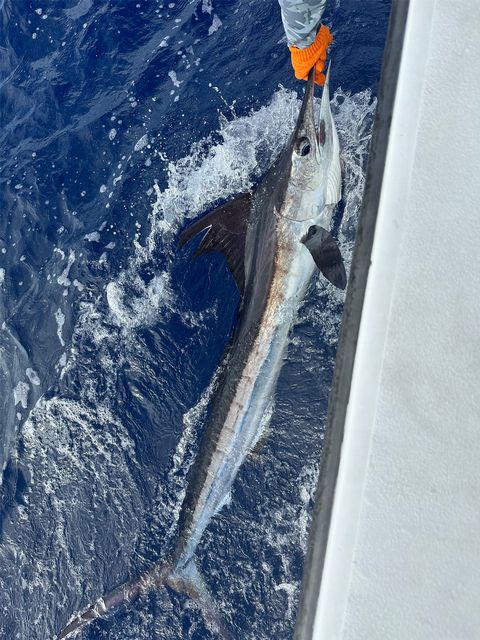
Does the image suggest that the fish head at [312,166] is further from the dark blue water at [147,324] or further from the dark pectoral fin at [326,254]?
the dark blue water at [147,324]

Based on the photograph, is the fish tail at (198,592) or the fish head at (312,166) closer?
the fish head at (312,166)

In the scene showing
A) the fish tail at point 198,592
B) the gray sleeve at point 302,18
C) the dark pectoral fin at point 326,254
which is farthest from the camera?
the fish tail at point 198,592

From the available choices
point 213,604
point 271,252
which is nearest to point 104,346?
point 271,252

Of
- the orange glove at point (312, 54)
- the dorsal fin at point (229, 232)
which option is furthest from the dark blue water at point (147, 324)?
the orange glove at point (312, 54)

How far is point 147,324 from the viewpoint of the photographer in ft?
14.3

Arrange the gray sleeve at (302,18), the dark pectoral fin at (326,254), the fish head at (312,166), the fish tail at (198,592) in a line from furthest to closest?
1. the fish tail at (198,592)
2. the fish head at (312,166)
3. the dark pectoral fin at (326,254)
4. the gray sleeve at (302,18)

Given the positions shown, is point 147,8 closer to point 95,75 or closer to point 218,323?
point 95,75

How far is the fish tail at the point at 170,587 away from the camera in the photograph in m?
3.87

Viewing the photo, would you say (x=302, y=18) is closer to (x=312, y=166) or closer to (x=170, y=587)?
(x=312, y=166)

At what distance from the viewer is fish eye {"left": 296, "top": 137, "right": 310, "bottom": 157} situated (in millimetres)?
3504

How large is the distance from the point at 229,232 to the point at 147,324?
1.01m

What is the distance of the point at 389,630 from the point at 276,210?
245 cm

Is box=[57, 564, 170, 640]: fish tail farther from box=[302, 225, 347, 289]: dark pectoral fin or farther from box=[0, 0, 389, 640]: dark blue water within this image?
box=[302, 225, 347, 289]: dark pectoral fin

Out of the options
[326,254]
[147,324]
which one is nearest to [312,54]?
[326,254]
